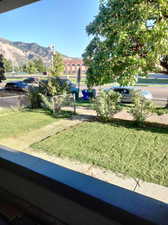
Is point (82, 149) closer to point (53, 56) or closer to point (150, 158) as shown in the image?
point (150, 158)

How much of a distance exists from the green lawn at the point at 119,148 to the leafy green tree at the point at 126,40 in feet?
5.03

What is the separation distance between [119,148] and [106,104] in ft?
8.67

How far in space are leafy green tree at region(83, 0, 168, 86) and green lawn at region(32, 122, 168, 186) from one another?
1533 millimetres

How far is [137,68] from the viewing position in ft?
16.2

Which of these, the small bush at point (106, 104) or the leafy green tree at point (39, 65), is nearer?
the small bush at point (106, 104)

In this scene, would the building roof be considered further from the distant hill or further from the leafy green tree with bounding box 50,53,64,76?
the distant hill

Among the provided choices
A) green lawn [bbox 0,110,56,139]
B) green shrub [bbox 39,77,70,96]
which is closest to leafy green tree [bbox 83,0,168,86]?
green lawn [bbox 0,110,56,139]

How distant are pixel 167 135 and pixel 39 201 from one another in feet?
15.6

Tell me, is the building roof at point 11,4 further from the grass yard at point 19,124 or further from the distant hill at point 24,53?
the distant hill at point 24,53

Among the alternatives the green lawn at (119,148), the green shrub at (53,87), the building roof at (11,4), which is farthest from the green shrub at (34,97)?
the building roof at (11,4)

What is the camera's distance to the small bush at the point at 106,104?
21.2ft

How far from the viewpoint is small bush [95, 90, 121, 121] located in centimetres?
645

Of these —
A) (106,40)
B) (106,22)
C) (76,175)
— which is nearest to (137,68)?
(106,40)

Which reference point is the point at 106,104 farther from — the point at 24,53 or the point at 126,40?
the point at 24,53
